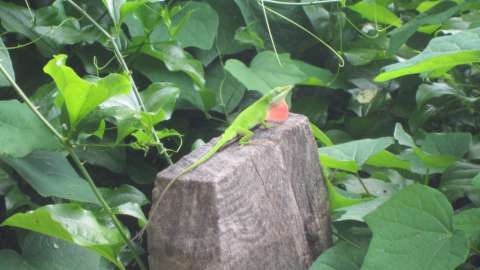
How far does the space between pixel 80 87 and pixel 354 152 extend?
0.63 m

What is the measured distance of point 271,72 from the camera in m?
1.98

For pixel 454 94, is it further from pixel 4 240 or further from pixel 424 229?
pixel 4 240

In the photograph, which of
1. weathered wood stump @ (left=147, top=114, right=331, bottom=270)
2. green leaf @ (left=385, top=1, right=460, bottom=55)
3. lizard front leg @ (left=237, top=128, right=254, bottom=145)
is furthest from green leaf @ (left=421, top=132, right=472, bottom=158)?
lizard front leg @ (left=237, top=128, right=254, bottom=145)

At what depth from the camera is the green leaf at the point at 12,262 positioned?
1318 millimetres

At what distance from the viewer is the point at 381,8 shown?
206 cm

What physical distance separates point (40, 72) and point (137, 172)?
1.18 feet

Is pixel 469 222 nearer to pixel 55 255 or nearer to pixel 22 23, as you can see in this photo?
pixel 55 255

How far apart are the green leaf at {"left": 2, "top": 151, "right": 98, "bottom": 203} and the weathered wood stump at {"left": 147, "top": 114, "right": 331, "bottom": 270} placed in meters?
0.26

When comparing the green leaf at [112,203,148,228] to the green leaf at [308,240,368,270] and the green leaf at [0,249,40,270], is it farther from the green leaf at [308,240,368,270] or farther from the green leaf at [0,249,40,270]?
the green leaf at [308,240,368,270]

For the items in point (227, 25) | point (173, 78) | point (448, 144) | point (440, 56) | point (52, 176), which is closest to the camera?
point (440, 56)

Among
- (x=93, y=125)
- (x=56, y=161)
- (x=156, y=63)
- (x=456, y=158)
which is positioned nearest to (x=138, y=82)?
(x=156, y=63)

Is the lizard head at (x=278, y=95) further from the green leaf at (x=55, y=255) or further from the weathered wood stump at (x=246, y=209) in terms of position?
the green leaf at (x=55, y=255)

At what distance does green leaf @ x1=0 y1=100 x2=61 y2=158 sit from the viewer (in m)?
1.23

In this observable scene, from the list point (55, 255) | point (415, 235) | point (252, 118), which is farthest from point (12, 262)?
point (415, 235)
